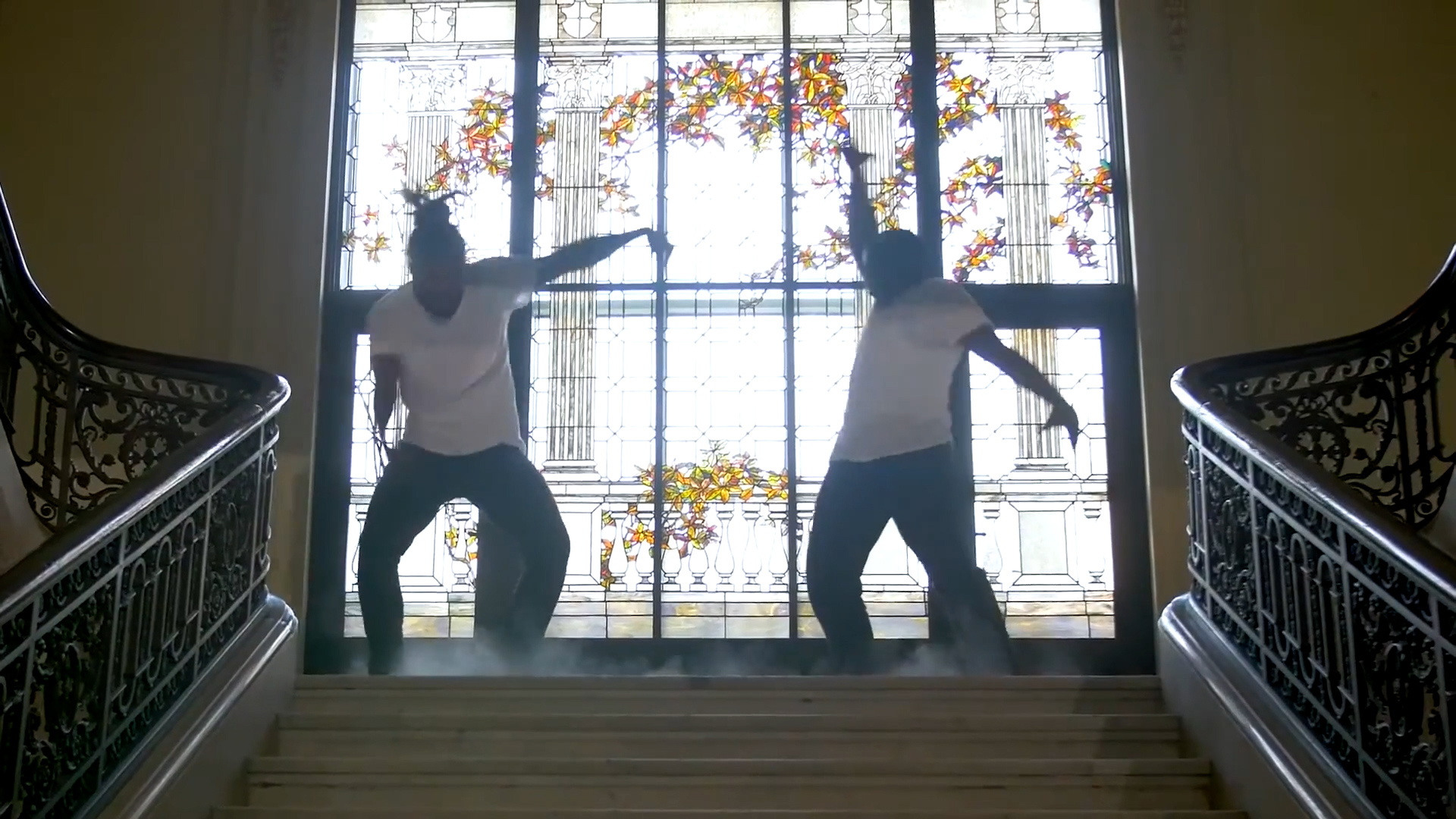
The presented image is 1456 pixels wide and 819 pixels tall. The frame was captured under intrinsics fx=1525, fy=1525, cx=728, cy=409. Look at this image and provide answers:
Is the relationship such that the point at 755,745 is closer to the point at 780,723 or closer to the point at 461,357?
the point at 780,723

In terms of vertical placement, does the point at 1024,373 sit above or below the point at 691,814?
above

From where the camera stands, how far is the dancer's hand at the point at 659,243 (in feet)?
21.1

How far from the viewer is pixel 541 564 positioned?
5758 mm

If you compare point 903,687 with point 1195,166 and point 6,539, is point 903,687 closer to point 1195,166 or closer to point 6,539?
point 6,539

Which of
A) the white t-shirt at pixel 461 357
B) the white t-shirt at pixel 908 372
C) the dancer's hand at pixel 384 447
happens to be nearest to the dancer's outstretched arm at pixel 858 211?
the white t-shirt at pixel 908 372

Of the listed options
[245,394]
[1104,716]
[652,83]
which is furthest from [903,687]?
[652,83]

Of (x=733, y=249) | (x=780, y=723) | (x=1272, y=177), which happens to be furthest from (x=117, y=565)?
(x=1272, y=177)

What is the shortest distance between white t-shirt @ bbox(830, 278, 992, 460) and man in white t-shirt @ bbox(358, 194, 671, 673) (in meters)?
1.08

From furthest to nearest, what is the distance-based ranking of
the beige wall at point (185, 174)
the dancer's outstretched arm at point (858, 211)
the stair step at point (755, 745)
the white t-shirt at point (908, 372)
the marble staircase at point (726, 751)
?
the beige wall at point (185, 174) < the dancer's outstretched arm at point (858, 211) < the white t-shirt at point (908, 372) < the stair step at point (755, 745) < the marble staircase at point (726, 751)

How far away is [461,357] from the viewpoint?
6.21 metres

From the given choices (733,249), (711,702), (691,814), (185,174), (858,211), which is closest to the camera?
(691,814)

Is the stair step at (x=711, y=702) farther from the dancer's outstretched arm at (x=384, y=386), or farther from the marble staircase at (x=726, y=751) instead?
the dancer's outstretched arm at (x=384, y=386)

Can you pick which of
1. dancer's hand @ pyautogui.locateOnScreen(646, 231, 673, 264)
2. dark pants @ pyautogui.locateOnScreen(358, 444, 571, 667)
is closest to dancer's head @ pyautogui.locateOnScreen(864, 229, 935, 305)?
dancer's hand @ pyautogui.locateOnScreen(646, 231, 673, 264)

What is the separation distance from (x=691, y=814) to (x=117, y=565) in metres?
1.54
